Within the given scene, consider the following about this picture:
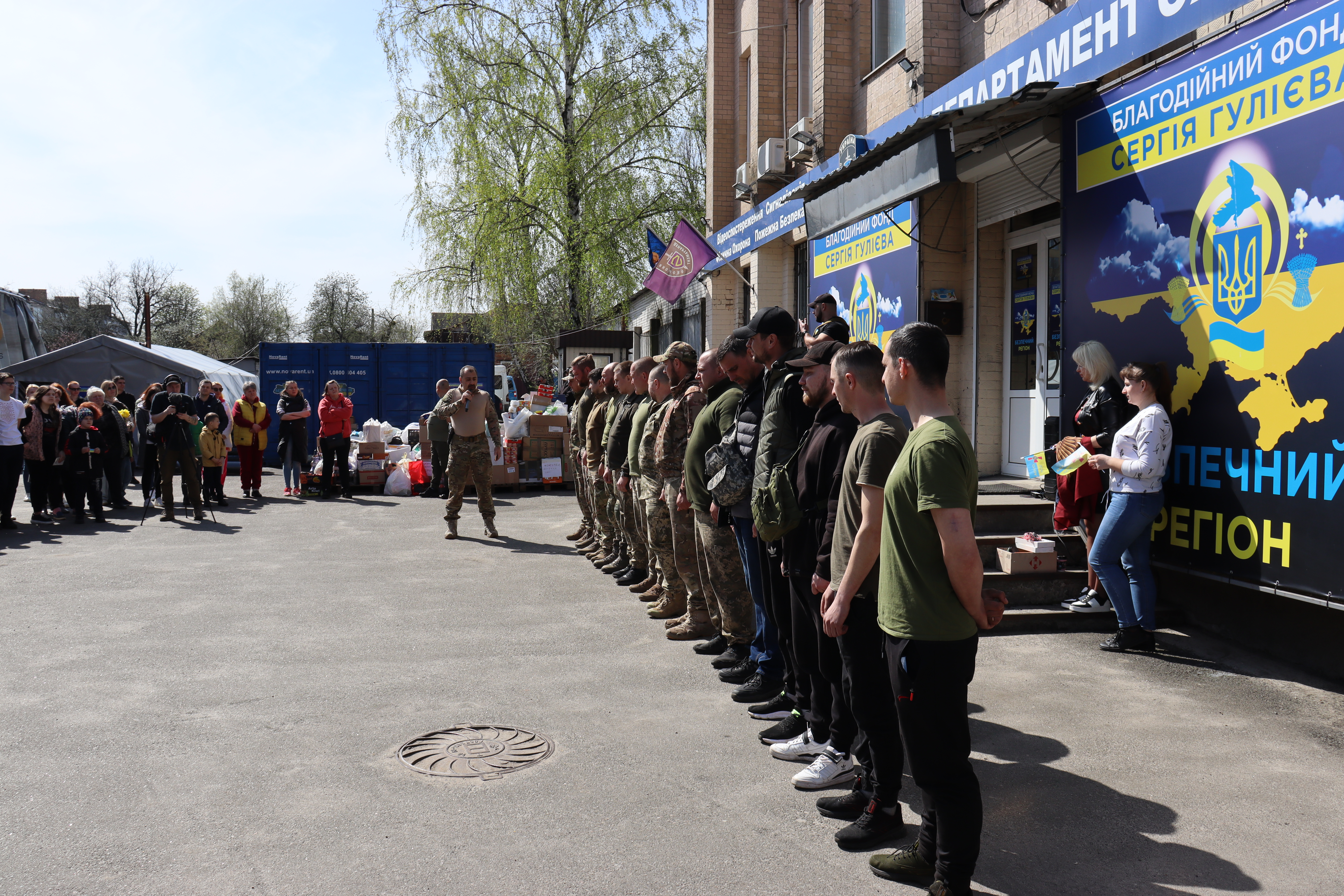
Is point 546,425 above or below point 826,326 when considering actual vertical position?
below

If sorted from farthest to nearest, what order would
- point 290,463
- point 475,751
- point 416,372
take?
point 416,372, point 290,463, point 475,751

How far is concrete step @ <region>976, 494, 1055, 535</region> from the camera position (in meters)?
8.09

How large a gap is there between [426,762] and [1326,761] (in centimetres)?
424

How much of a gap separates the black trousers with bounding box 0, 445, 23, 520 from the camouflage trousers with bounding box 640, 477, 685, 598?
10.2m

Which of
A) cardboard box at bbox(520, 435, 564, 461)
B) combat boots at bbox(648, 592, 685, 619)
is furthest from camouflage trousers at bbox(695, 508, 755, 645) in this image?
cardboard box at bbox(520, 435, 564, 461)

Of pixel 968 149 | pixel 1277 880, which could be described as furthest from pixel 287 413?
pixel 1277 880

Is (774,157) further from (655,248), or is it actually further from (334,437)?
(334,437)

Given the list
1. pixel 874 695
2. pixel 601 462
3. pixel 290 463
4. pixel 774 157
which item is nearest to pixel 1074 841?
pixel 874 695

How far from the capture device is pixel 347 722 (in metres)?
5.16

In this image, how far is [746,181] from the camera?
1642 cm

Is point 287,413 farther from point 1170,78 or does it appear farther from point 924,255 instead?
point 1170,78

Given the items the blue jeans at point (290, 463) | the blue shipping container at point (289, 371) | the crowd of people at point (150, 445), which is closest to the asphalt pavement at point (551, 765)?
the crowd of people at point (150, 445)

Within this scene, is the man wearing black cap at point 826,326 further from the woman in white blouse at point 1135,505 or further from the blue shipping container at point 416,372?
the blue shipping container at point 416,372

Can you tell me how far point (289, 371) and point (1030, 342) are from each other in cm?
1821
